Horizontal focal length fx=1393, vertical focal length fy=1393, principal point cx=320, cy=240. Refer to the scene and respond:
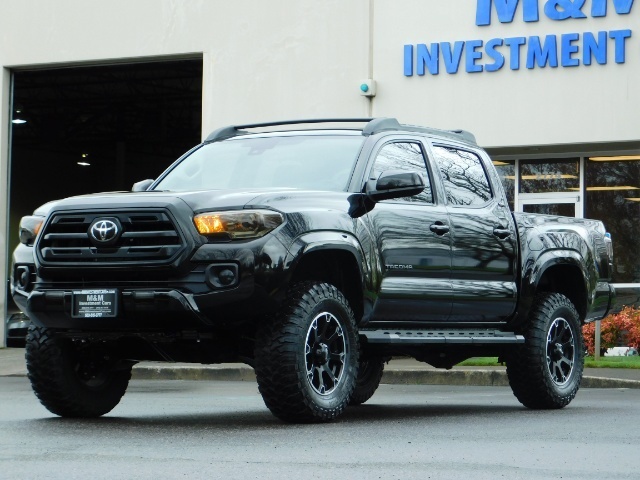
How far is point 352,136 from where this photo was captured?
9898 millimetres

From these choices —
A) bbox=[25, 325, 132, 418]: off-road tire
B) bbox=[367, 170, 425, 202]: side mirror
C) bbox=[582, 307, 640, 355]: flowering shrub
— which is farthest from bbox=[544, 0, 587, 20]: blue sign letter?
bbox=[25, 325, 132, 418]: off-road tire

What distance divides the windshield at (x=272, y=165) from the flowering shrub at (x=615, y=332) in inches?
417

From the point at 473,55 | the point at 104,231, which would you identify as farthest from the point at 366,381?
the point at 473,55

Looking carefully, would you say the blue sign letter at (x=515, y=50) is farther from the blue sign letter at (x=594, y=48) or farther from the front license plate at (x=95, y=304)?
the front license plate at (x=95, y=304)

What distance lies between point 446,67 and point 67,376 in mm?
12938

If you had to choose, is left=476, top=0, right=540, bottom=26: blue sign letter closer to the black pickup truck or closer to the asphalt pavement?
the asphalt pavement

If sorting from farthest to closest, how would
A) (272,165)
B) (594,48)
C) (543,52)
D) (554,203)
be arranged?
(554,203)
(543,52)
(594,48)
(272,165)

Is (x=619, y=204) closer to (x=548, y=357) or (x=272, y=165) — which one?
(x=548, y=357)

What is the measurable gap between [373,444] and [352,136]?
294 cm

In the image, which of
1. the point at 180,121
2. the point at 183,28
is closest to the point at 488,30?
the point at 183,28

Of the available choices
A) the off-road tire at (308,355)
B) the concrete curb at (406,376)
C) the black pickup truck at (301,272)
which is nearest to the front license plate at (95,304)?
the black pickup truck at (301,272)

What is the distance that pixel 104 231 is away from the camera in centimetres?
848

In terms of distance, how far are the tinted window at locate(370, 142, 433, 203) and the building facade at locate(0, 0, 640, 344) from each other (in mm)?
10503

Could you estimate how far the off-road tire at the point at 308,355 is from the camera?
8359 millimetres
